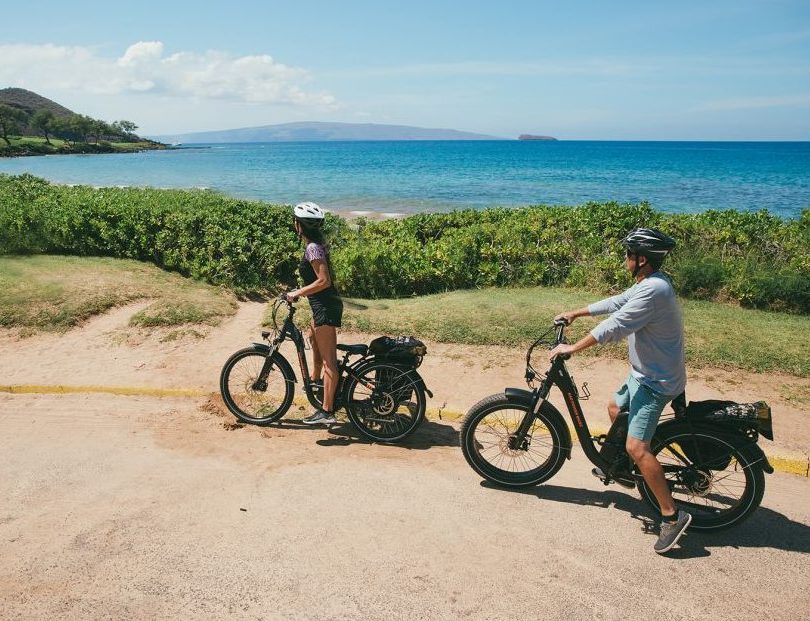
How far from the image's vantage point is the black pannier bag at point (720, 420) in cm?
427

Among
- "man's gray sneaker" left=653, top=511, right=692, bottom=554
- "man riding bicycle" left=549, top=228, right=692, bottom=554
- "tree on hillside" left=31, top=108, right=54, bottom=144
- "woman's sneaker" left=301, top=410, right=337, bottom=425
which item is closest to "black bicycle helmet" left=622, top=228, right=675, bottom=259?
"man riding bicycle" left=549, top=228, right=692, bottom=554

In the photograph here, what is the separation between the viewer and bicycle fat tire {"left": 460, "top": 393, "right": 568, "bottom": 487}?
4949 millimetres

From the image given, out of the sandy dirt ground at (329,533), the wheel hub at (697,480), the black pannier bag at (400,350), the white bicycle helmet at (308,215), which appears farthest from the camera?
the black pannier bag at (400,350)

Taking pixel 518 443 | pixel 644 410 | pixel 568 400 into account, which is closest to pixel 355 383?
pixel 518 443

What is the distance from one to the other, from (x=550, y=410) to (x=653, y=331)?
111cm

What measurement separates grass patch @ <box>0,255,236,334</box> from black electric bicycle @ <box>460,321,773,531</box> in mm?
5968

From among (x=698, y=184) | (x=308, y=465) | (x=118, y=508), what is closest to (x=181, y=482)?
(x=118, y=508)

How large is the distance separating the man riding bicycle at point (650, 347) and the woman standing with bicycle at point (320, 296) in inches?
96.6

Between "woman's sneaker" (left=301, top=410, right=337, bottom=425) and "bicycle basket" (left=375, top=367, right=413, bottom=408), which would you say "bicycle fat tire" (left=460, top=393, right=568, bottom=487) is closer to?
"bicycle basket" (left=375, top=367, right=413, bottom=408)

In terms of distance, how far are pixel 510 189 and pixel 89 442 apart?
149 feet

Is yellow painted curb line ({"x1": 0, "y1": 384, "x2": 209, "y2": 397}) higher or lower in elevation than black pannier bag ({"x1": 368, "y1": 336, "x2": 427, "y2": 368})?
lower

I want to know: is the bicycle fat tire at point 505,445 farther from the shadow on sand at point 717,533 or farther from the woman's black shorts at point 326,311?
the woman's black shorts at point 326,311

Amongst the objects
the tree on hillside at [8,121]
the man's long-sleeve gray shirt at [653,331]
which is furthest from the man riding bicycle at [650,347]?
the tree on hillside at [8,121]

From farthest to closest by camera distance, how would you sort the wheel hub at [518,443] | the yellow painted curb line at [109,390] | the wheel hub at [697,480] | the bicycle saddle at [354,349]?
the yellow painted curb line at [109,390] < the bicycle saddle at [354,349] < the wheel hub at [518,443] < the wheel hub at [697,480]
